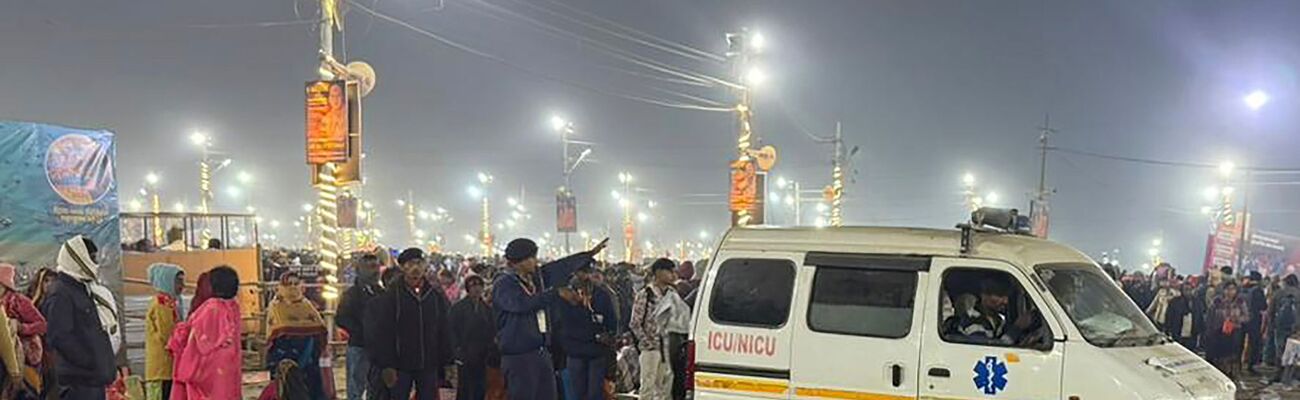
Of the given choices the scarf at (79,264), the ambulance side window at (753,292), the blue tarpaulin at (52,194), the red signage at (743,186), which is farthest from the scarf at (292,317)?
the red signage at (743,186)

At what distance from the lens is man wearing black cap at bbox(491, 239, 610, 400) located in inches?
307

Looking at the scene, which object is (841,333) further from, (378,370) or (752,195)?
(752,195)

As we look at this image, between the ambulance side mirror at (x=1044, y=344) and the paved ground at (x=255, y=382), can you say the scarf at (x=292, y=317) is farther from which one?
the ambulance side mirror at (x=1044, y=344)

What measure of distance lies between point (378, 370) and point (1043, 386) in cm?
517

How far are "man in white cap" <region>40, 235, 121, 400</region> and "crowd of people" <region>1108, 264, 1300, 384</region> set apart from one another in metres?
13.8

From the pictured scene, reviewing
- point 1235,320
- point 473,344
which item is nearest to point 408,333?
point 473,344

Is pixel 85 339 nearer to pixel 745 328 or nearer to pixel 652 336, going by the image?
pixel 652 336

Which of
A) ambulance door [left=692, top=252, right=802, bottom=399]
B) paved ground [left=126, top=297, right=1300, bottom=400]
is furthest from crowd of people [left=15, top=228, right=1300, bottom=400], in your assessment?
paved ground [left=126, top=297, right=1300, bottom=400]

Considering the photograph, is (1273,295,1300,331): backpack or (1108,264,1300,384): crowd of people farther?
(1273,295,1300,331): backpack

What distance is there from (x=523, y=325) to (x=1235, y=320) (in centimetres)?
1271

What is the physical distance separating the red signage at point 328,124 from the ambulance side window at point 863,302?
404 inches

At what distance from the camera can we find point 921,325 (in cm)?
634

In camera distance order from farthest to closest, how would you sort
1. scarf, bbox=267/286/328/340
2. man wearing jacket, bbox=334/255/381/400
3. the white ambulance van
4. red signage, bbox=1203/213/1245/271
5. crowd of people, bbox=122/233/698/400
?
red signage, bbox=1203/213/1245/271, scarf, bbox=267/286/328/340, man wearing jacket, bbox=334/255/381/400, crowd of people, bbox=122/233/698/400, the white ambulance van

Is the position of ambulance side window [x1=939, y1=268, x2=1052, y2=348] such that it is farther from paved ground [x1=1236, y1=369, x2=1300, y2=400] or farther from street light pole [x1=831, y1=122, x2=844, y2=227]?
street light pole [x1=831, y1=122, x2=844, y2=227]
